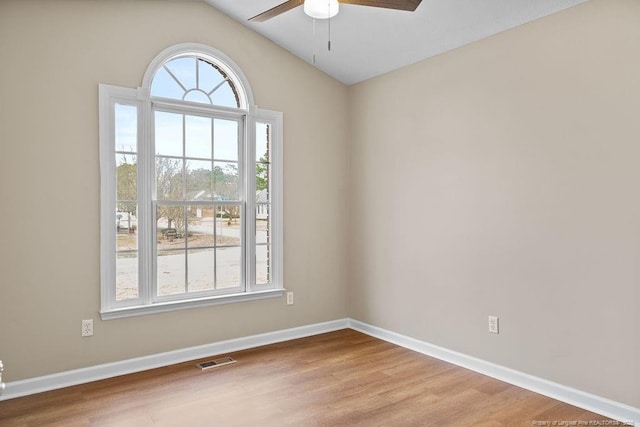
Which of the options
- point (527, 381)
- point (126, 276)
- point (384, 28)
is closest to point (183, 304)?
point (126, 276)

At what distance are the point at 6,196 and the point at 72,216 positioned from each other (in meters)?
0.41

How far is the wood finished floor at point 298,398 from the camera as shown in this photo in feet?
8.73

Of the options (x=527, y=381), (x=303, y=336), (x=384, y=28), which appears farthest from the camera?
(x=303, y=336)

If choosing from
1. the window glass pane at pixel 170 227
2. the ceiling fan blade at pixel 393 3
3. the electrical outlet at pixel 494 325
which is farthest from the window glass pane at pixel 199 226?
the electrical outlet at pixel 494 325

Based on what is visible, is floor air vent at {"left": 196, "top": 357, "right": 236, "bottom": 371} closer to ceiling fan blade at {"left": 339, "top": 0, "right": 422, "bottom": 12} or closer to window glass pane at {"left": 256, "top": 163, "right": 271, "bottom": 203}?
window glass pane at {"left": 256, "top": 163, "right": 271, "bottom": 203}

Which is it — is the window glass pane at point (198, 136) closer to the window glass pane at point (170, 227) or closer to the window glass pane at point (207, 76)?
the window glass pane at point (207, 76)

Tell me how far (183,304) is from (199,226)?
2.18 ft

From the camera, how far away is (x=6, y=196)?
2934 millimetres

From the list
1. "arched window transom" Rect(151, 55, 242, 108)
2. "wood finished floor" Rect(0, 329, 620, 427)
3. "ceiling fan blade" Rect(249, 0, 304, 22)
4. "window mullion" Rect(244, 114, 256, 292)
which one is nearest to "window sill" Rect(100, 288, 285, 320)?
"window mullion" Rect(244, 114, 256, 292)

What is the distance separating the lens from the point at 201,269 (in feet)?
12.5

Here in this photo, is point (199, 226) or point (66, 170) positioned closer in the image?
point (66, 170)

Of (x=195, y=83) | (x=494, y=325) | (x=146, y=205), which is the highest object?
(x=195, y=83)

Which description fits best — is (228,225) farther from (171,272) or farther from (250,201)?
(171,272)

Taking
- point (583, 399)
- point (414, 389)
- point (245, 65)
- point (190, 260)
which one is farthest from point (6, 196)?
point (583, 399)
